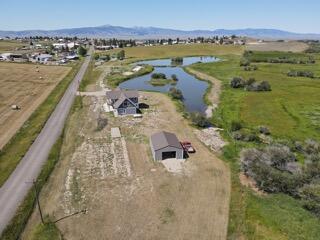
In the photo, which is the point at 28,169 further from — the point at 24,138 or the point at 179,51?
the point at 179,51

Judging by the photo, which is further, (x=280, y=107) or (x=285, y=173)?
(x=280, y=107)

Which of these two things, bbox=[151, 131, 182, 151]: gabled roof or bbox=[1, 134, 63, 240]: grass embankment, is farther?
bbox=[151, 131, 182, 151]: gabled roof

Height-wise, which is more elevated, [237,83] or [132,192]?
[237,83]

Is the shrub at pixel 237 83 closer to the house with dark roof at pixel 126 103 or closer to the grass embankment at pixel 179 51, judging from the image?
the house with dark roof at pixel 126 103

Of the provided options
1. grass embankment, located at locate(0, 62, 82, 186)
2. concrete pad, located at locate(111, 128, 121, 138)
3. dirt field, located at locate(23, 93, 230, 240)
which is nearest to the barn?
dirt field, located at locate(23, 93, 230, 240)

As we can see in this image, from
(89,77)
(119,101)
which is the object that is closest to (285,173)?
(119,101)

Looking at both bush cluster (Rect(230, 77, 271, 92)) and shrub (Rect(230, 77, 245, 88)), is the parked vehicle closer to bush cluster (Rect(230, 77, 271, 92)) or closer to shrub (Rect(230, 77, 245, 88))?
bush cluster (Rect(230, 77, 271, 92))
